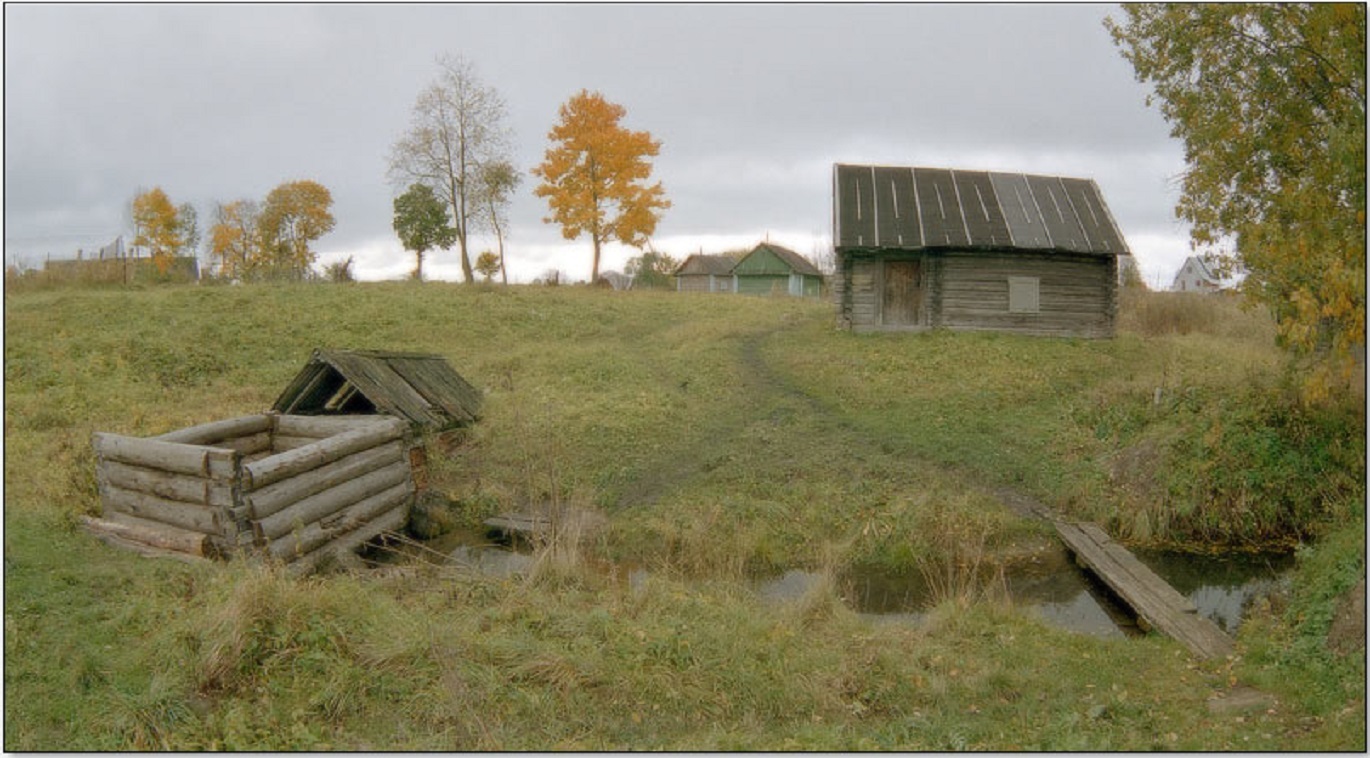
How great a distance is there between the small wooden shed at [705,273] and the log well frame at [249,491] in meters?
47.8

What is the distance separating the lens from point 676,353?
2258cm

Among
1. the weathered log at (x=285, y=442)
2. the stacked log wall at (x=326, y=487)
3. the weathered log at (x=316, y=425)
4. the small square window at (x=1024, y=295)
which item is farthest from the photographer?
the small square window at (x=1024, y=295)

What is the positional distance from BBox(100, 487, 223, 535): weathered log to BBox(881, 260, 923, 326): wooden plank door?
19449 mm

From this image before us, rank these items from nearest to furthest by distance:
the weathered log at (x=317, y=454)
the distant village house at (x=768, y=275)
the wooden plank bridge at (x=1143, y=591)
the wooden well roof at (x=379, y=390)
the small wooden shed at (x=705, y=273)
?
the wooden plank bridge at (x=1143, y=591) → the weathered log at (x=317, y=454) → the wooden well roof at (x=379, y=390) → the distant village house at (x=768, y=275) → the small wooden shed at (x=705, y=273)

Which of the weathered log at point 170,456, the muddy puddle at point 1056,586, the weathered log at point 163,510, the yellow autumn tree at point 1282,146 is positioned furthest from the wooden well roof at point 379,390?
the yellow autumn tree at point 1282,146

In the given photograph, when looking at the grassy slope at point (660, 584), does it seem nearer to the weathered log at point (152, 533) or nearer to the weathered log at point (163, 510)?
the weathered log at point (152, 533)

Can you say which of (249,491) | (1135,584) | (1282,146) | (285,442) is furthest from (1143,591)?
(285,442)

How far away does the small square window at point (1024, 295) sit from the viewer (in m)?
23.7

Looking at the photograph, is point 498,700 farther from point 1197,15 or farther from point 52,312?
point 52,312

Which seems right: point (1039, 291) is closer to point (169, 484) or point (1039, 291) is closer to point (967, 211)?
point (967, 211)

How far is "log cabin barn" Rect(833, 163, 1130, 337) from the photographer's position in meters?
23.4

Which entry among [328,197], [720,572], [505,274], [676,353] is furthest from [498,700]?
[328,197]

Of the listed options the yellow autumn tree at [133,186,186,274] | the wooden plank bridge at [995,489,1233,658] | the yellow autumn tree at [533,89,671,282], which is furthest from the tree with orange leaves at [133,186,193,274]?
the wooden plank bridge at [995,489,1233,658]

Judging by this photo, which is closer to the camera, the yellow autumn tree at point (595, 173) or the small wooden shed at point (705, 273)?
the yellow autumn tree at point (595, 173)
